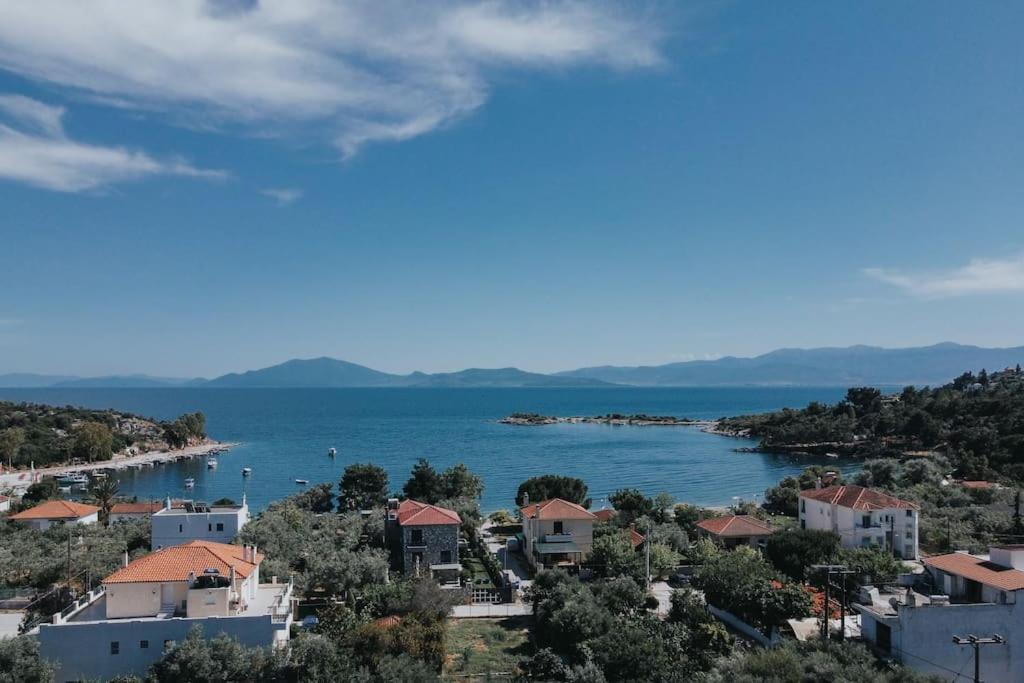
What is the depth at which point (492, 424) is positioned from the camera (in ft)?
563

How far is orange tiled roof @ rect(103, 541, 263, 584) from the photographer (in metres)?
24.3

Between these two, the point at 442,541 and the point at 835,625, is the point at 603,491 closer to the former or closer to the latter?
the point at 442,541

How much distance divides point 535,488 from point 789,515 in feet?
59.3

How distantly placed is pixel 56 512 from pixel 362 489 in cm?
2086

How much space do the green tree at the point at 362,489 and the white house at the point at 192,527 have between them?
21.9 meters

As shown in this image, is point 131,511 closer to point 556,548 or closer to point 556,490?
point 556,490

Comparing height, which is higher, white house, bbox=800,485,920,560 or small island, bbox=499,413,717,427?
white house, bbox=800,485,920,560

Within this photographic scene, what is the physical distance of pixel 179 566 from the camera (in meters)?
25.1

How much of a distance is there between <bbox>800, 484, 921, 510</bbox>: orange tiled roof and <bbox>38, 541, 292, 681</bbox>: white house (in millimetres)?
29503

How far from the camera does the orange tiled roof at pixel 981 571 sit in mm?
22859

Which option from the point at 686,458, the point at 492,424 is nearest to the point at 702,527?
the point at 686,458

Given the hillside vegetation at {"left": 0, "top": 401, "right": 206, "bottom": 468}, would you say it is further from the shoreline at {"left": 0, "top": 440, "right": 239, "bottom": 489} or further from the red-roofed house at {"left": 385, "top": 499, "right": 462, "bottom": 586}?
the red-roofed house at {"left": 385, "top": 499, "right": 462, "bottom": 586}

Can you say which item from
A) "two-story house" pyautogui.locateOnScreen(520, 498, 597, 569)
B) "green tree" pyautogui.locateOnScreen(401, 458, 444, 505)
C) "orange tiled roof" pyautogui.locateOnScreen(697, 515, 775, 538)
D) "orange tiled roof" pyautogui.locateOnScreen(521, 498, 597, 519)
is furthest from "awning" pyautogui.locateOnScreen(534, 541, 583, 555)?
"green tree" pyautogui.locateOnScreen(401, 458, 444, 505)

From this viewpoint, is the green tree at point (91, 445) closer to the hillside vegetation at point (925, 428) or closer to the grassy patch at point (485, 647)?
the grassy patch at point (485, 647)
